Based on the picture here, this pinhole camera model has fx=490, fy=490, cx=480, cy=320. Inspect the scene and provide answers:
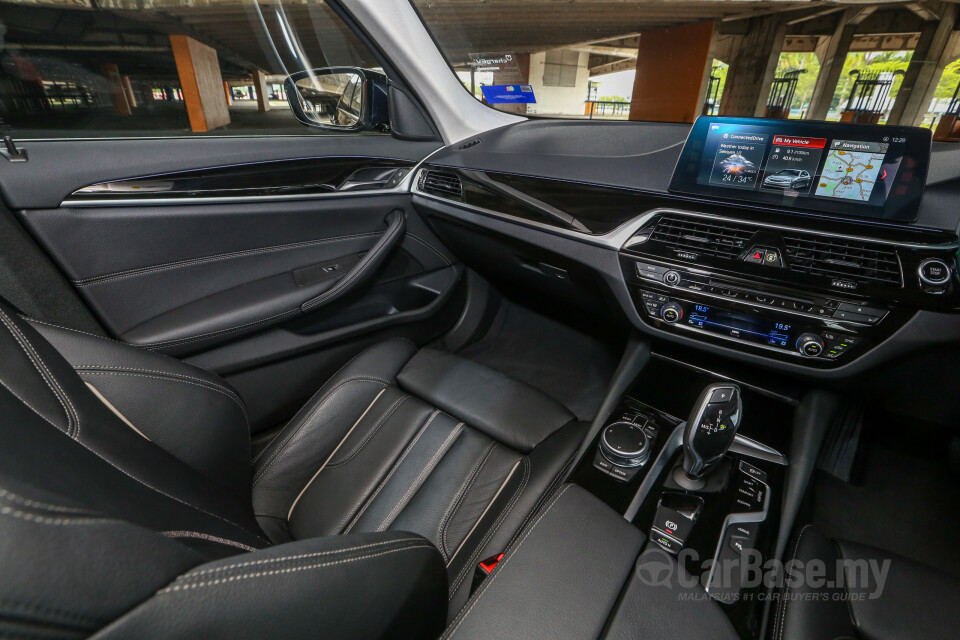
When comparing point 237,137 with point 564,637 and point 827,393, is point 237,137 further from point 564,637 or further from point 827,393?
point 827,393

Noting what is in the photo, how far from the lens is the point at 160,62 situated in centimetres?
162

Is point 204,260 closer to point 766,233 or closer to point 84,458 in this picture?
point 84,458

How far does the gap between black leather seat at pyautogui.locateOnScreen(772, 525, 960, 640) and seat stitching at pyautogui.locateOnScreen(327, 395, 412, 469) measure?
3.01 feet

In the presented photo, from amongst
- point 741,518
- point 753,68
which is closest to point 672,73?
point 753,68

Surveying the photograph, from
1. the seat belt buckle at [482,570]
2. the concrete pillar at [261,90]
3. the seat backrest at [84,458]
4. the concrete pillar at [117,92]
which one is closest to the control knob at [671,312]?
the seat belt buckle at [482,570]

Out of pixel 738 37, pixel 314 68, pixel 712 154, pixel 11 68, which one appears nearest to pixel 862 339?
pixel 712 154

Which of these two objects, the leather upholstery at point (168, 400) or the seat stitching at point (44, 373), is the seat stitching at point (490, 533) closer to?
the leather upholstery at point (168, 400)

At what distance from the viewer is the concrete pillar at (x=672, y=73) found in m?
1.29

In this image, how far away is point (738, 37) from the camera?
3.68ft

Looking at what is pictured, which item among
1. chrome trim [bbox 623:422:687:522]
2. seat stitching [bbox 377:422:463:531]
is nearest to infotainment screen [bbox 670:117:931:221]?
chrome trim [bbox 623:422:687:522]

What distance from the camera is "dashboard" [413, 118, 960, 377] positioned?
883mm

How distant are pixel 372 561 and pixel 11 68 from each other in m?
1.68

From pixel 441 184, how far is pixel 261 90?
0.77 meters

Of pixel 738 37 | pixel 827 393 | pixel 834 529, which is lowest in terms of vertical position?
pixel 834 529
